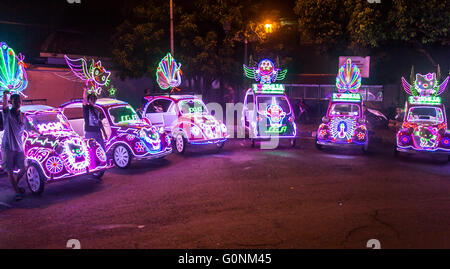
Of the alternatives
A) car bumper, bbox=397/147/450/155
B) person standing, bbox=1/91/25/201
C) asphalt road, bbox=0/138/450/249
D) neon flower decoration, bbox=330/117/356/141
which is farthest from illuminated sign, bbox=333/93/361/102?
person standing, bbox=1/91/25/201

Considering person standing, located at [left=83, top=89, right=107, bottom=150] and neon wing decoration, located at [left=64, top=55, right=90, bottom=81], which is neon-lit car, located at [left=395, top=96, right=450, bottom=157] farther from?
neon wing decoration, located at [left=64, top=55, right=90, bottom=81]

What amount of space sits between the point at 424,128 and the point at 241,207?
7.44m

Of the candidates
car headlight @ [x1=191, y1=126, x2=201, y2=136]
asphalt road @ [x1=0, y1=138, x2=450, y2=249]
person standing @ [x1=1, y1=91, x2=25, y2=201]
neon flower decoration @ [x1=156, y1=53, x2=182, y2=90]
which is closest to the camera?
asphalt road @ [x1=0, y1=138, x2=450, y2=249]

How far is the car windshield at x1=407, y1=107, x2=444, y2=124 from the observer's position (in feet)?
41.2

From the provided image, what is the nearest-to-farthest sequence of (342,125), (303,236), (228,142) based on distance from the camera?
1. (303,236)
2. (342,125)
3. (228,142)

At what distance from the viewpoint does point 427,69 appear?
25.2m

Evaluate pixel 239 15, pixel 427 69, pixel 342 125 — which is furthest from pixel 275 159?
pixel 427 69

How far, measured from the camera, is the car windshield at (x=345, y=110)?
1407cm

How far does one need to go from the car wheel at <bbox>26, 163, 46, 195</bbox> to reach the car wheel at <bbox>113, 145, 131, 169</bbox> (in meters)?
2.76

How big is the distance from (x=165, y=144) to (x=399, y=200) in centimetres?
621

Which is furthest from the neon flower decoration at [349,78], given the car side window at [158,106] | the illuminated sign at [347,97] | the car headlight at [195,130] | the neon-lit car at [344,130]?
the car side window at [158,106]

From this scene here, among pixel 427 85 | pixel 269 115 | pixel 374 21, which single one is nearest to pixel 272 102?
pixel 269 115

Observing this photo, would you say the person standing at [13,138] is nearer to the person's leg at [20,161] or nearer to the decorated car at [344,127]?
the person's leg at [20,161]

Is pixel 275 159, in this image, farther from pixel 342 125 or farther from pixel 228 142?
pixel 228 142
